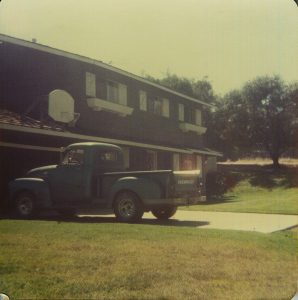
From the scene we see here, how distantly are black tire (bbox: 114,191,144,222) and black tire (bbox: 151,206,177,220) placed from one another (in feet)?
0.63

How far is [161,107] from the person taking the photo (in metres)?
6.24

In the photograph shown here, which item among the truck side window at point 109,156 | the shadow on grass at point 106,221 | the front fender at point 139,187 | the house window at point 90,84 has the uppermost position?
the house window at point 90,84

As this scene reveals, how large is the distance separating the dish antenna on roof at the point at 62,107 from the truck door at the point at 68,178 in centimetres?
48

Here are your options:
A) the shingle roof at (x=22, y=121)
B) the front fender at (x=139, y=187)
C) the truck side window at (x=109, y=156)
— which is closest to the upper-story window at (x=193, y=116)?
the front fender at (x=139, y=187)

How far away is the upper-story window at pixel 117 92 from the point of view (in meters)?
6.01

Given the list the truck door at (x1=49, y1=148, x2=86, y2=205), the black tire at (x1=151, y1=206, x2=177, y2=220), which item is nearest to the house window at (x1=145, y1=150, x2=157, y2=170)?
the black tire at (x1=151, y1=206, x2=177, y2=220)

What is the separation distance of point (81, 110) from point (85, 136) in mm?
373

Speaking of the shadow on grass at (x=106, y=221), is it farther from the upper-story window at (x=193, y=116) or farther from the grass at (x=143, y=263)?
the upper-story window at (x=193, y=116)

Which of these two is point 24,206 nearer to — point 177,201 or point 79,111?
point 79,111

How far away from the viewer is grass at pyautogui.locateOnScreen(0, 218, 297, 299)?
16.3 ft

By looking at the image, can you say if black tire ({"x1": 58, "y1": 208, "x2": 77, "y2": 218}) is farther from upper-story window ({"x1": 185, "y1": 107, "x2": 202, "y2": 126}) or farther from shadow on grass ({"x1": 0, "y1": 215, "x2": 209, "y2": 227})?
upper-story window ({"x1": 185, "y1": 107, "x2": 202, "y2": 126})

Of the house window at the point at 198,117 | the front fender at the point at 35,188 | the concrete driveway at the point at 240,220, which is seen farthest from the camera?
the front fender at the point at 35,188

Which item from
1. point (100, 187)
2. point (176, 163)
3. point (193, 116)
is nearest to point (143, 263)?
point (100, 187)

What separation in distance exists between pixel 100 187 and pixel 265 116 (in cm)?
238
